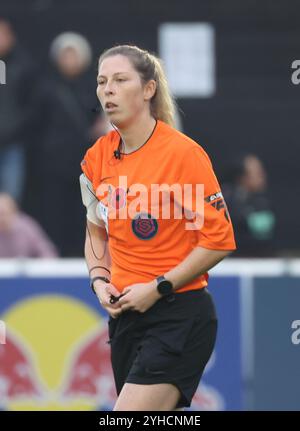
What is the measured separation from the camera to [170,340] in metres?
5.22

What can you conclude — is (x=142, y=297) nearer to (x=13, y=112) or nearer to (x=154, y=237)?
(x=154, y=237)

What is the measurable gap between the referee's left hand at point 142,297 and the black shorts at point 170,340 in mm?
71

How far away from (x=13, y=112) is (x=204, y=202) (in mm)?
5333

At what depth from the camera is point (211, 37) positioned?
1097 centimetres

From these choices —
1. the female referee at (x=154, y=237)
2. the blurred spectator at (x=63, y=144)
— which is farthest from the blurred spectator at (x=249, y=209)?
the female referee at (x=154, y=237)

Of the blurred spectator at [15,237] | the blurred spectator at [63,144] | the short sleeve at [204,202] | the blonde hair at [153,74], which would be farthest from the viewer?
the blurred spectator at [63,144]

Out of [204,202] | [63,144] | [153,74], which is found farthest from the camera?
[63,144]

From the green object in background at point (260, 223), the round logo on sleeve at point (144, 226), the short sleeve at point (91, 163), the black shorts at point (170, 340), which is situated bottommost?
the green object in background at point (260, 223)

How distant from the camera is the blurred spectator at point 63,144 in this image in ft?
33.9

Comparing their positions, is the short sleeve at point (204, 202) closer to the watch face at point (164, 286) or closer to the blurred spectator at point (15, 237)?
the watch face at point (164, 286)

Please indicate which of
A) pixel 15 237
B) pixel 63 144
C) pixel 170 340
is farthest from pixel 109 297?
pixel 63 144

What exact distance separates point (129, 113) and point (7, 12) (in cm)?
600
